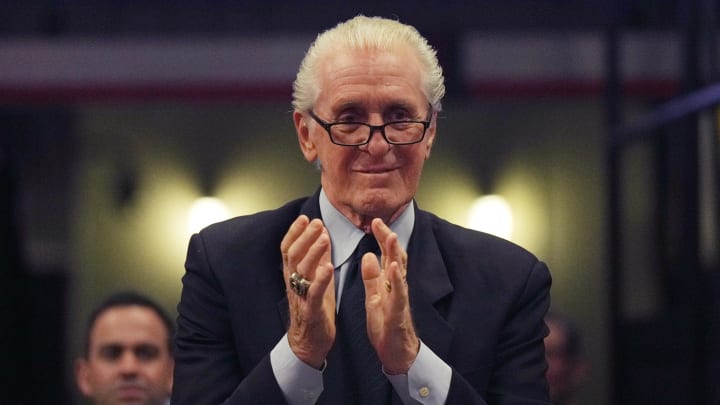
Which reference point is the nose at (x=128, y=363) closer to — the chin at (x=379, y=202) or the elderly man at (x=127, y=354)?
the elderly man at (x=127, y=354)

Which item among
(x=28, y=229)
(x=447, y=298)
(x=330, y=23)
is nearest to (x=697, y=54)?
(x=330, y=23)

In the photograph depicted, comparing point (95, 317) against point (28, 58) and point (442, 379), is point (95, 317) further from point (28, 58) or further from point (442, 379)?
point (28, 58)

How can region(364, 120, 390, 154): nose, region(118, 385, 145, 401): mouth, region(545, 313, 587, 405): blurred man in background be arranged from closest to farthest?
region(364, 120, 390, 154): nose, region(118, 385, 145, 401): mouth, region(545, 313, 587, 405): blurred man in background

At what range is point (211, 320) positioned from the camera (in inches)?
79.4

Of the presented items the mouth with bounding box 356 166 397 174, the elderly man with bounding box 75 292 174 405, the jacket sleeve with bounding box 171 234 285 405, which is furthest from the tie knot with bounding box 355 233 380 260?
the elderly man with bounding box 75 292 174 405

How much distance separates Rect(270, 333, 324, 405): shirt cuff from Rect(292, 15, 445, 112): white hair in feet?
1.36

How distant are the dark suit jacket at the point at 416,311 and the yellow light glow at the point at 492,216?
6181 mm

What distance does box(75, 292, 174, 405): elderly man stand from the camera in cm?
336

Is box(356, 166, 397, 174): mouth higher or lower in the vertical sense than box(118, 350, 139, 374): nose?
higher

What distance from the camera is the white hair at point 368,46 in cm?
199

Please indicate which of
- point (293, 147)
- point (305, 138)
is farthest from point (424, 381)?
point (293, 147)

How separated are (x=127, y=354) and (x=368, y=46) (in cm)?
172

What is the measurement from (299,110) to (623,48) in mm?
5200

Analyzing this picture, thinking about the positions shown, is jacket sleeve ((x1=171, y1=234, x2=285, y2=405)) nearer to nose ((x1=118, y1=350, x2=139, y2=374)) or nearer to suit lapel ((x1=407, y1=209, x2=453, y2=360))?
suit lapel ((x1=407, y1=209, x2=453, y2=360))
